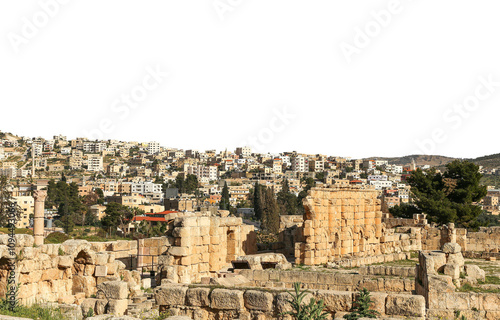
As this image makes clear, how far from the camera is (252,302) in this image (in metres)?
9.02

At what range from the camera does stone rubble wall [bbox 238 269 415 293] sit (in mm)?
12266

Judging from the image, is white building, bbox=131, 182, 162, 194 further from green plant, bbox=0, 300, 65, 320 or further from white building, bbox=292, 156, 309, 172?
green plant, bbox=0, 300, 65, 320

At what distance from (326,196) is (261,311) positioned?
1190cm

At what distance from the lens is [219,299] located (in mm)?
9258

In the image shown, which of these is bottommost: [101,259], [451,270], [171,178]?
[101,259]

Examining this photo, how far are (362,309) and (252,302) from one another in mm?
1745

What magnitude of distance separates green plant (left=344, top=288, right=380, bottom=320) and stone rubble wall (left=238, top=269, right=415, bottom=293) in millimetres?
3129

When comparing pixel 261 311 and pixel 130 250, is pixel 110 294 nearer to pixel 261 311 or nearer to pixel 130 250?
pixel 261 311

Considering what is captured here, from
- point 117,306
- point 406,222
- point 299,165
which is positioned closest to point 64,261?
point 117,306

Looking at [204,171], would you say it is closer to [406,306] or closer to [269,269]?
[269,269]

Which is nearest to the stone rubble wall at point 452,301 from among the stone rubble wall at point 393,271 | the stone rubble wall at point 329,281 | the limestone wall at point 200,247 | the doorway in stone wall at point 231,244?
the stone rubble wall at point 329,281

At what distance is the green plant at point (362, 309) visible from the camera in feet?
27.4

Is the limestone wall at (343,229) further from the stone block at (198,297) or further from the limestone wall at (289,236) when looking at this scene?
the stone block at (198,297)

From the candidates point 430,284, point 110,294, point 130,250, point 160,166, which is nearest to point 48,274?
point 110,294
